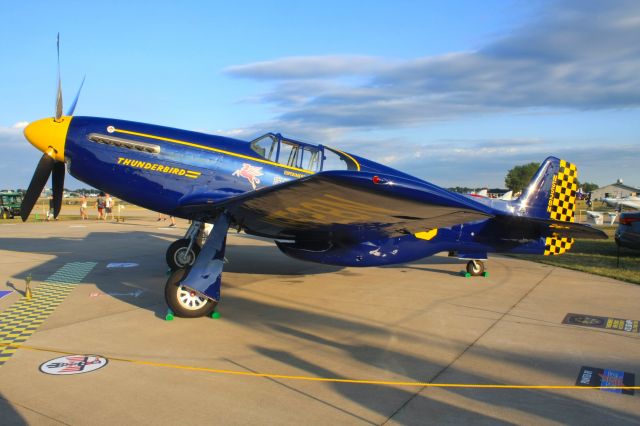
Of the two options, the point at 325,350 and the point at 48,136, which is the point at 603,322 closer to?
the point at 325,350

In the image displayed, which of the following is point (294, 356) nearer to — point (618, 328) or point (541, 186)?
point (618, 328)

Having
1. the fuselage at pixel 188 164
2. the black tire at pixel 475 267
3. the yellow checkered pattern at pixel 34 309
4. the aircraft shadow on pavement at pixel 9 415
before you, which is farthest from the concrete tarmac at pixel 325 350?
the fuselage at pixel 188 164

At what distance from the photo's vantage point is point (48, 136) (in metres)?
6.94

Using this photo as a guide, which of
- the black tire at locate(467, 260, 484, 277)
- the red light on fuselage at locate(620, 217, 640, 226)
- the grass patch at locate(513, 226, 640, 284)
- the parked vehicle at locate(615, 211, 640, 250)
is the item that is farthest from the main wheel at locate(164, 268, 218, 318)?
the red light on fuselage at locate(620, 217, 640, 226)

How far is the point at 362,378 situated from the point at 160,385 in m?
1.79

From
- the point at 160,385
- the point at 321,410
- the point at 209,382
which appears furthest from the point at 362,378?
the point at 160,385

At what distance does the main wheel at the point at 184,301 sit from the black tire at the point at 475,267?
616cm

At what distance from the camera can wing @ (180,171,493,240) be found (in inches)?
175

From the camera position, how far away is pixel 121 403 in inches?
135

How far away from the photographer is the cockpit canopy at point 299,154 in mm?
7719

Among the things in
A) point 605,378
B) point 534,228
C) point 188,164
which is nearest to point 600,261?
point 534,228

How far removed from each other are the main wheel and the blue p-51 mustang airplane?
13 millimetres

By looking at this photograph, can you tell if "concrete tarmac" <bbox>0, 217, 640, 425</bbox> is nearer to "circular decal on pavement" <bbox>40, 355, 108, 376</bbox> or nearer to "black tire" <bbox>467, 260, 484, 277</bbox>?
"circular decal on pavement" <bbox>40, 355, 108, 376</bbox>

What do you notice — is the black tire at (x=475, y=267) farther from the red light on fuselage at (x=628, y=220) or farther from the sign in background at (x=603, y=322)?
the red light on fuselage at (x=628, y=220)
